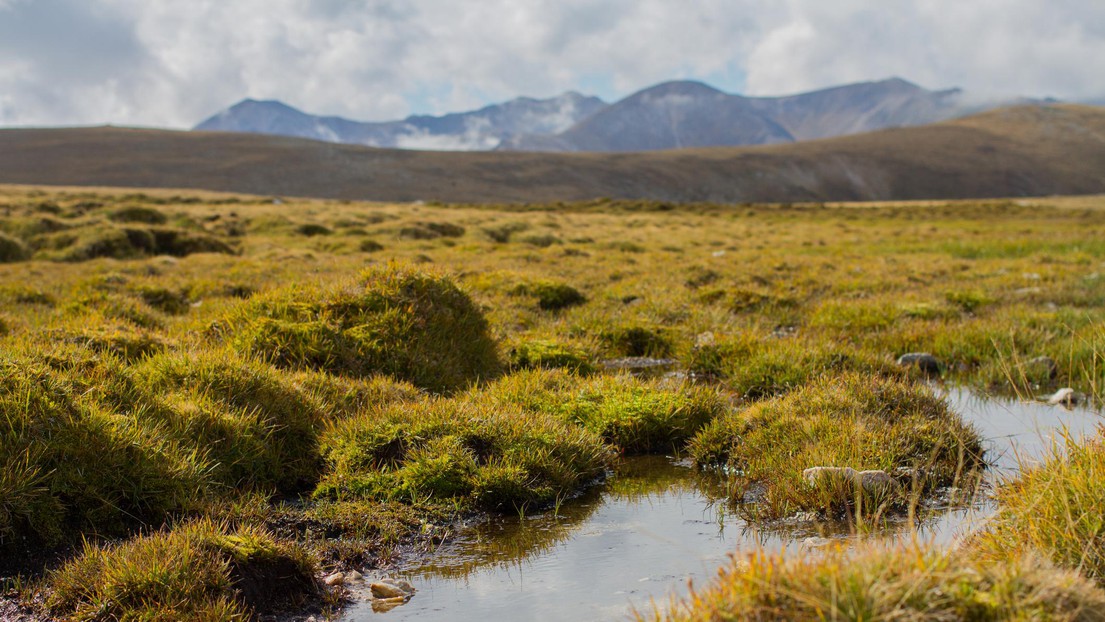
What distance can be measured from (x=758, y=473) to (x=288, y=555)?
11.5 feet

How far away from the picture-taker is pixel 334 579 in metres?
4.55

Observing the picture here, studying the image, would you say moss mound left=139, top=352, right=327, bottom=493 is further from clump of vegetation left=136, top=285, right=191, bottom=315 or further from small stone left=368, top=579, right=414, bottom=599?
clump of vegetation left=136, top=285, right=191, bottom=315

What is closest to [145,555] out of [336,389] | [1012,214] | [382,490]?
[382,490]

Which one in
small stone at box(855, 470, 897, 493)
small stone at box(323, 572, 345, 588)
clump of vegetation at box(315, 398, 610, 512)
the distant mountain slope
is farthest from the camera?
the distant mountain slope

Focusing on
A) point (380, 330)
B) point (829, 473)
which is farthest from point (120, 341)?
point (829, 473)

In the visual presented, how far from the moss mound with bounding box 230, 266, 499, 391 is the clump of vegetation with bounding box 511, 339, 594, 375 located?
376 millimetres

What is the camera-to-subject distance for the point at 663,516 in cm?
569

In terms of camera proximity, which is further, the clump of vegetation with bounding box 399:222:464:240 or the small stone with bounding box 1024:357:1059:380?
the clump of vegetation with bounding box 399:222:464:240

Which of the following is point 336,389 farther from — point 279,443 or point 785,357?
point 785,357

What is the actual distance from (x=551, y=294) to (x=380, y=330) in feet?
21.0

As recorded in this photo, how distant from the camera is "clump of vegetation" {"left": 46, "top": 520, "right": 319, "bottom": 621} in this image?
155 inches

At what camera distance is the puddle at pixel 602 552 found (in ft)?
14.1

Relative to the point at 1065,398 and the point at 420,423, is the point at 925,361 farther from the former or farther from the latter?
the point at 420,423

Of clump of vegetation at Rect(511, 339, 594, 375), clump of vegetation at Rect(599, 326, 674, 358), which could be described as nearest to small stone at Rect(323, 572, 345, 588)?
clump of vegetation at Rect(511, 339, 594, 375)
